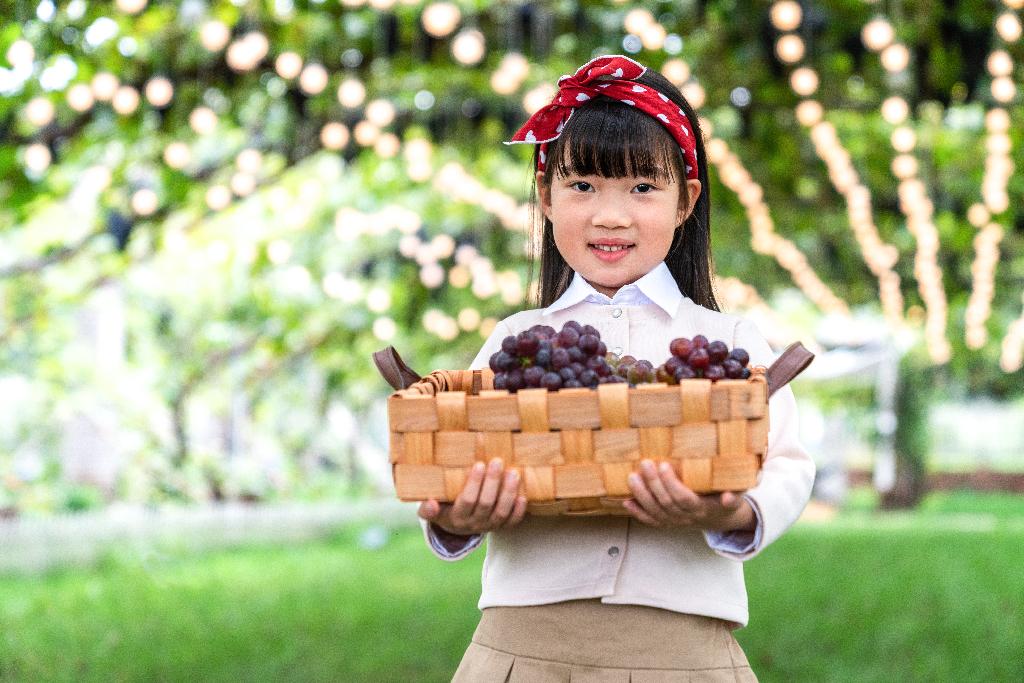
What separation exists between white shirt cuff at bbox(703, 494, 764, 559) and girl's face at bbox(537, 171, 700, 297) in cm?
40

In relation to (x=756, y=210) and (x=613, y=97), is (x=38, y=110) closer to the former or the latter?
(x=613, y=97)

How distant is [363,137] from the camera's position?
20.6 ft

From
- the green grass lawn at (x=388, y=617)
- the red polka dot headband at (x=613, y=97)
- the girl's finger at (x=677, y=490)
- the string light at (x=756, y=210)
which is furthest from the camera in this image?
the string light at (x=756, y=210)

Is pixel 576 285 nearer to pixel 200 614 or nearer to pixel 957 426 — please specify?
pixel 200 614

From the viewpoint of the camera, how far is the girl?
1616mm

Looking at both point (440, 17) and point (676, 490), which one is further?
point (440, 17)

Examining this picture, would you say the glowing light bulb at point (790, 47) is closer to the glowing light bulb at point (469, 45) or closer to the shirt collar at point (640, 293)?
the glowing light bulb at point (469, 45)

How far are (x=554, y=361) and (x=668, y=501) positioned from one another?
0.72ft

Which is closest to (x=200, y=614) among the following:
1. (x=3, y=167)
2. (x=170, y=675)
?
(x=170, y=675)

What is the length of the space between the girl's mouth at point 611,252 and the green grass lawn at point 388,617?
330 cm

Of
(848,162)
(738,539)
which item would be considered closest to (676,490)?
(738,539)

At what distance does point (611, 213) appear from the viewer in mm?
1728

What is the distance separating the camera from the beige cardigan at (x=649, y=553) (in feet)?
5.26

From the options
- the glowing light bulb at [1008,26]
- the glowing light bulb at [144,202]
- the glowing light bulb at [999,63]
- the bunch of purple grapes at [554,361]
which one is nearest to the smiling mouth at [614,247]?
the bunch of purple grapes at [554,361]
